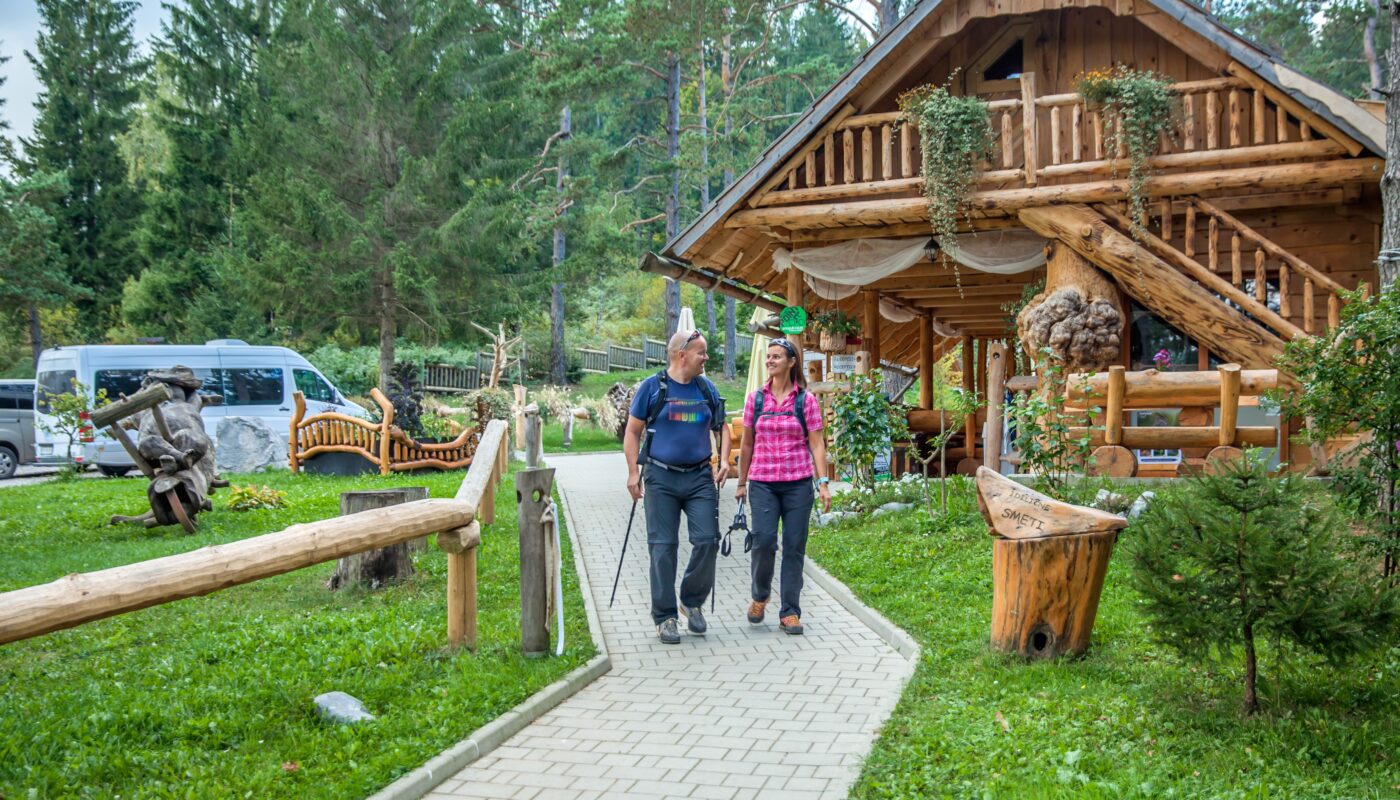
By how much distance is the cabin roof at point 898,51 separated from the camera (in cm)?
1057

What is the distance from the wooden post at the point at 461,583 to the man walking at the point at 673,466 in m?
1.13

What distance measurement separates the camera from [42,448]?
20641 mm

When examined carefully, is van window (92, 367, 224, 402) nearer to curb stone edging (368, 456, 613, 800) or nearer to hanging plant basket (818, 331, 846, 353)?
hanging plant basket (818, 331, 846, 353)

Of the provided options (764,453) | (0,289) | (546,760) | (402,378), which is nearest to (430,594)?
(764,453)

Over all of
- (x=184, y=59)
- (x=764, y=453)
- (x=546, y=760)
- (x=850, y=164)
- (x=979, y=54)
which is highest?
(x=184, y=59)

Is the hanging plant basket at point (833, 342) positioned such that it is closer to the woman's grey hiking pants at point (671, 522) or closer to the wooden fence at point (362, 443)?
the wooden fence at point (362, 443)

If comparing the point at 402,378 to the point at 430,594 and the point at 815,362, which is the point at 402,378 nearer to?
the point at 815,362

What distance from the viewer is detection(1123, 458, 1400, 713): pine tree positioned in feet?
13.8

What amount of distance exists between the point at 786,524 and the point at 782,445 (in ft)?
1.67

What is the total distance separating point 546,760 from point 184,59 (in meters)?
36.3

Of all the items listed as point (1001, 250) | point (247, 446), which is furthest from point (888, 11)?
point (247, 446)

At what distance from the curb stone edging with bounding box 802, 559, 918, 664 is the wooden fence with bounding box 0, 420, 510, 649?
99.2 inches

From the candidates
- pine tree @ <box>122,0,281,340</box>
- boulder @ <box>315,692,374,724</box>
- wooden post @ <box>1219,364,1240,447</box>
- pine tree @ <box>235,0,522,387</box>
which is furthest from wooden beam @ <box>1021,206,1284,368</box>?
pine tree @ <box>122,0,281,340</box>

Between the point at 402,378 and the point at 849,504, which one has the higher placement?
the point at 402,378
